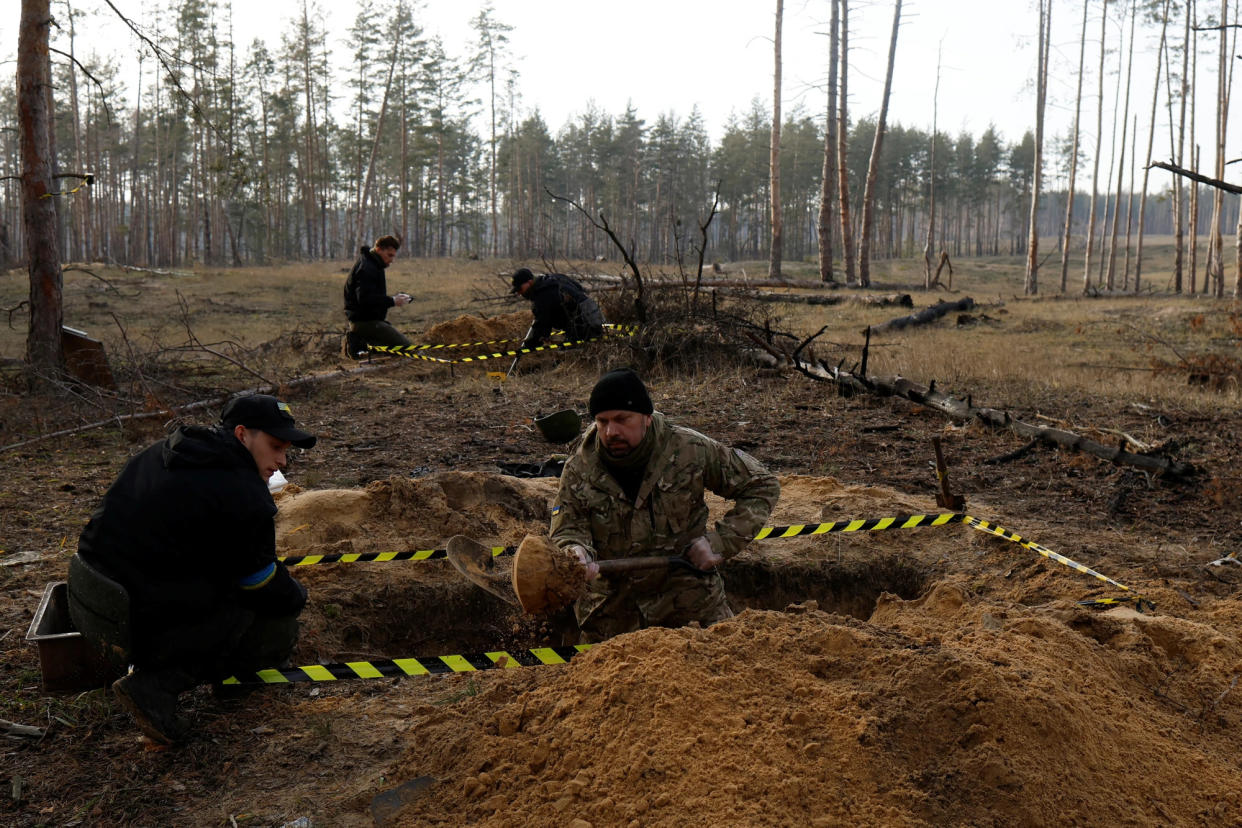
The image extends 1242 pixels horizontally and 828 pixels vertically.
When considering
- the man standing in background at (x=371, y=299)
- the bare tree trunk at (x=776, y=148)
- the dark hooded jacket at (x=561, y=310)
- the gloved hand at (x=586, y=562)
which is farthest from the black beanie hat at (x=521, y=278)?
the bare tree trunk at (x=776, y=148)

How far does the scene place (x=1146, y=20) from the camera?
97.1 ft

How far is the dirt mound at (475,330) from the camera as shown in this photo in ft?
41.3

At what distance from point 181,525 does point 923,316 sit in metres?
15.5

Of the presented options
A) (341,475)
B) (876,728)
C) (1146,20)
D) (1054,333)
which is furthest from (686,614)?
(1146,20)

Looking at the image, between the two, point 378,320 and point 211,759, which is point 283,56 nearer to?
point 378,320

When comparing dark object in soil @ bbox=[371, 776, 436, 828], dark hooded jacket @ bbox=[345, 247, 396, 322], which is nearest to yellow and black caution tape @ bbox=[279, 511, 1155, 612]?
dark object in soil @ bbox=[371, 776, 436, 828]

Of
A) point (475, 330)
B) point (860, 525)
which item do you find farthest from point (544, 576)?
point (475, 330)

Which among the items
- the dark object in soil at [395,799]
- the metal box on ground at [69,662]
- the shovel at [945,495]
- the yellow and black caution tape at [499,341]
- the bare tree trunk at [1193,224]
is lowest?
the dark object in soil at [395,799]

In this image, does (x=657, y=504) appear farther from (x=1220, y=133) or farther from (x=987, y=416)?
(x=1220, y=133)

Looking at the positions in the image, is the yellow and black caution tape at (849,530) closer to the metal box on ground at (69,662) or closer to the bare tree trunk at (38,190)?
the metal box on ground at (69,662)

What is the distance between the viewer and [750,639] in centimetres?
300

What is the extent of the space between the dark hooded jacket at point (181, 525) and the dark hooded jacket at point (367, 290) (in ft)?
25.5

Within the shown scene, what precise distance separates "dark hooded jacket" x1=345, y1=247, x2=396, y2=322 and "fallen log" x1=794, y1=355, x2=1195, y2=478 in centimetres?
522

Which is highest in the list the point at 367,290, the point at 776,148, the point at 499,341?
the point at 776,148
